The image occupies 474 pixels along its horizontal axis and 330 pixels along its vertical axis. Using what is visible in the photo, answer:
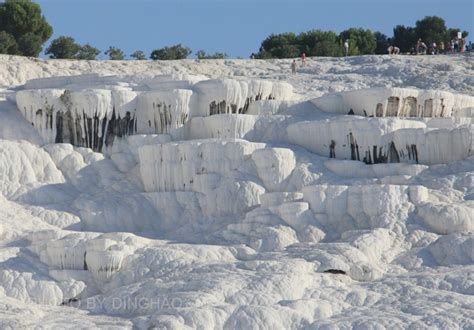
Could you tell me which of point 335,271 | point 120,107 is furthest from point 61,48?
point 335,271

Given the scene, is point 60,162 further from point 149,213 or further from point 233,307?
point 233,307

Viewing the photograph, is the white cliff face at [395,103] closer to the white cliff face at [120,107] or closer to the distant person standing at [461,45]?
the white cliff face at [120,107]

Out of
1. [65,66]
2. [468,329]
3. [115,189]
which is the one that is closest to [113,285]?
[115,189]

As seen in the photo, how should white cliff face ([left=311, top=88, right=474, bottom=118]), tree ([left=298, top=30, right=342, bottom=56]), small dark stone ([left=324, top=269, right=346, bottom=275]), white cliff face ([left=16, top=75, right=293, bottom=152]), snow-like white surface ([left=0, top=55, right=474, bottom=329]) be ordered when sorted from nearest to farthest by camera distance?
snow-like white surface ([left=0, top=55, right=474, bottom=329]), small dark stone ([left=324, top=269, right=346, bottom=275]), white cliff face ([left=16, top=75, right=293, bottom=152]), white cliff face ([left=311, top=88, right=474, bottom=118]), tree ([left=298, top=30, right=342, bottom=56])

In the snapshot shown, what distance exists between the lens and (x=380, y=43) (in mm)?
57312

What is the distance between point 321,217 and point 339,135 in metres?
3.68

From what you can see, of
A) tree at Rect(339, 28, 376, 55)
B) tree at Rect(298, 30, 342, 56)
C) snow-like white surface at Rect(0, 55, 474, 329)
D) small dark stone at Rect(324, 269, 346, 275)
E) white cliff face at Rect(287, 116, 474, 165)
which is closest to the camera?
snow-like white surface at Rect(0, 55, 474, 329)

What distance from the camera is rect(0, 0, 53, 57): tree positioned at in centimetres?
4700

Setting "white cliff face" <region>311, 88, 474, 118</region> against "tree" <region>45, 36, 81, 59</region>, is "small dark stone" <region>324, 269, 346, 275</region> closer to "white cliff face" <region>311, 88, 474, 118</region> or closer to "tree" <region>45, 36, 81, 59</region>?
"white cliff face" <region>311, 88, 474, 118</region>

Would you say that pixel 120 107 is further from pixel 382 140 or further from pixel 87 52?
pixel 87 52

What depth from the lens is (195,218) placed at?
1136 inches

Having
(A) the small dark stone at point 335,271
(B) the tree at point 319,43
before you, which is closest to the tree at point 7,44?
(B) the tree at point 319,43

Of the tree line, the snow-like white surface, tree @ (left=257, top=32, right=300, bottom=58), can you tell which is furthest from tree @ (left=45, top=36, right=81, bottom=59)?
the snow-like white surface

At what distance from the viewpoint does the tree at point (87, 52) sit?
5238cm
